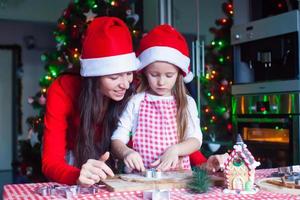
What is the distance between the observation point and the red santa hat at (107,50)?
4.77 feet

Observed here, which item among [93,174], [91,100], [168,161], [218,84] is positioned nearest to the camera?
[93,174]

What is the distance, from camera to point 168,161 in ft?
4.56

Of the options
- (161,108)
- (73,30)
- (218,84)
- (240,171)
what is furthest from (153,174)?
(73,30)

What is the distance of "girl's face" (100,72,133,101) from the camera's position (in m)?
1.46

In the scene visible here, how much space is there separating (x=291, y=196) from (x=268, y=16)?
2386 millimetres

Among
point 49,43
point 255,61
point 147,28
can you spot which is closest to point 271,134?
point 255,61

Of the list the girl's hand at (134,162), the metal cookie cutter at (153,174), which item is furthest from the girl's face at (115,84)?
the metal cookie cutter at (153,174)

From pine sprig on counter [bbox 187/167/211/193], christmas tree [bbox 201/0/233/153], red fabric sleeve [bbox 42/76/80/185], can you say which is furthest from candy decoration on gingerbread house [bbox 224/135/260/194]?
christmas tree [bbox 201/0/233/153]

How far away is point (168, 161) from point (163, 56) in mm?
367

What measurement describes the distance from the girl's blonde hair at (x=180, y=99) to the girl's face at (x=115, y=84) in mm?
180

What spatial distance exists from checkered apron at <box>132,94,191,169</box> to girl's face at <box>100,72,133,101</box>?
0.20m

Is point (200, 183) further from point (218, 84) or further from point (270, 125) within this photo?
point (218, 84)

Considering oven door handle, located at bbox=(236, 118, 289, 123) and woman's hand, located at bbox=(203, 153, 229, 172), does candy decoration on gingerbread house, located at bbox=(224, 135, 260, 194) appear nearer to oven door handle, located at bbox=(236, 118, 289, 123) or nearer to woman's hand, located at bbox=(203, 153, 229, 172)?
woman's hand, located at bbox=(203, 153, 229, 172)

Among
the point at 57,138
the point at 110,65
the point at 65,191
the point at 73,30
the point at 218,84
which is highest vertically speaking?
the point at 73,30
